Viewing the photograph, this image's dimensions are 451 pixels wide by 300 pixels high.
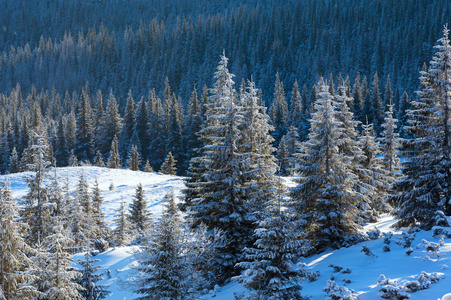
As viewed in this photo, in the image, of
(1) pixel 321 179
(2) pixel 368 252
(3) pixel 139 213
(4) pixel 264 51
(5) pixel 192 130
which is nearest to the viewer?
(2) pixel 368 252

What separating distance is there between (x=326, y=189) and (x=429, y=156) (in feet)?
14.3

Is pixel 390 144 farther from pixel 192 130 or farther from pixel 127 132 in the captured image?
pixel 127 132

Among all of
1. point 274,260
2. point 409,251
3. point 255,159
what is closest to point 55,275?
point 274,260

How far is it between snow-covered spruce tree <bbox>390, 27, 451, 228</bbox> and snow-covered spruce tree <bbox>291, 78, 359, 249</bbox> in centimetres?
217

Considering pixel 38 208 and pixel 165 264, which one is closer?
pixel 165 264

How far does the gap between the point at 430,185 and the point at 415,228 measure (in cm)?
208

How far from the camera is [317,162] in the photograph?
56.9 ft

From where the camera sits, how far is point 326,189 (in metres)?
16.7

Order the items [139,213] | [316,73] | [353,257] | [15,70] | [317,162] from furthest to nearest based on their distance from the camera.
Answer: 1. [15,70]
2. [316,73]
3. [139,213]
4. [317,162]
5. [353,257]

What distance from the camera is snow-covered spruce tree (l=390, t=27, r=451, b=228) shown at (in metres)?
15.3

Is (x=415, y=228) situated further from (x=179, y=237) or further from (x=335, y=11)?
(x=335, y=11)

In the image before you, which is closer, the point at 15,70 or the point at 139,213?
the point at 139,213

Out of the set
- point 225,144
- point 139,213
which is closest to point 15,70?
point 139,213

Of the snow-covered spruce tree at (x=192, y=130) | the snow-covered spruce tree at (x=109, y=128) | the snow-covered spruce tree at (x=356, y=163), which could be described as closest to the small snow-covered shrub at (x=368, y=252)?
the snow-covered spruce tree at (x=356, y=163)
